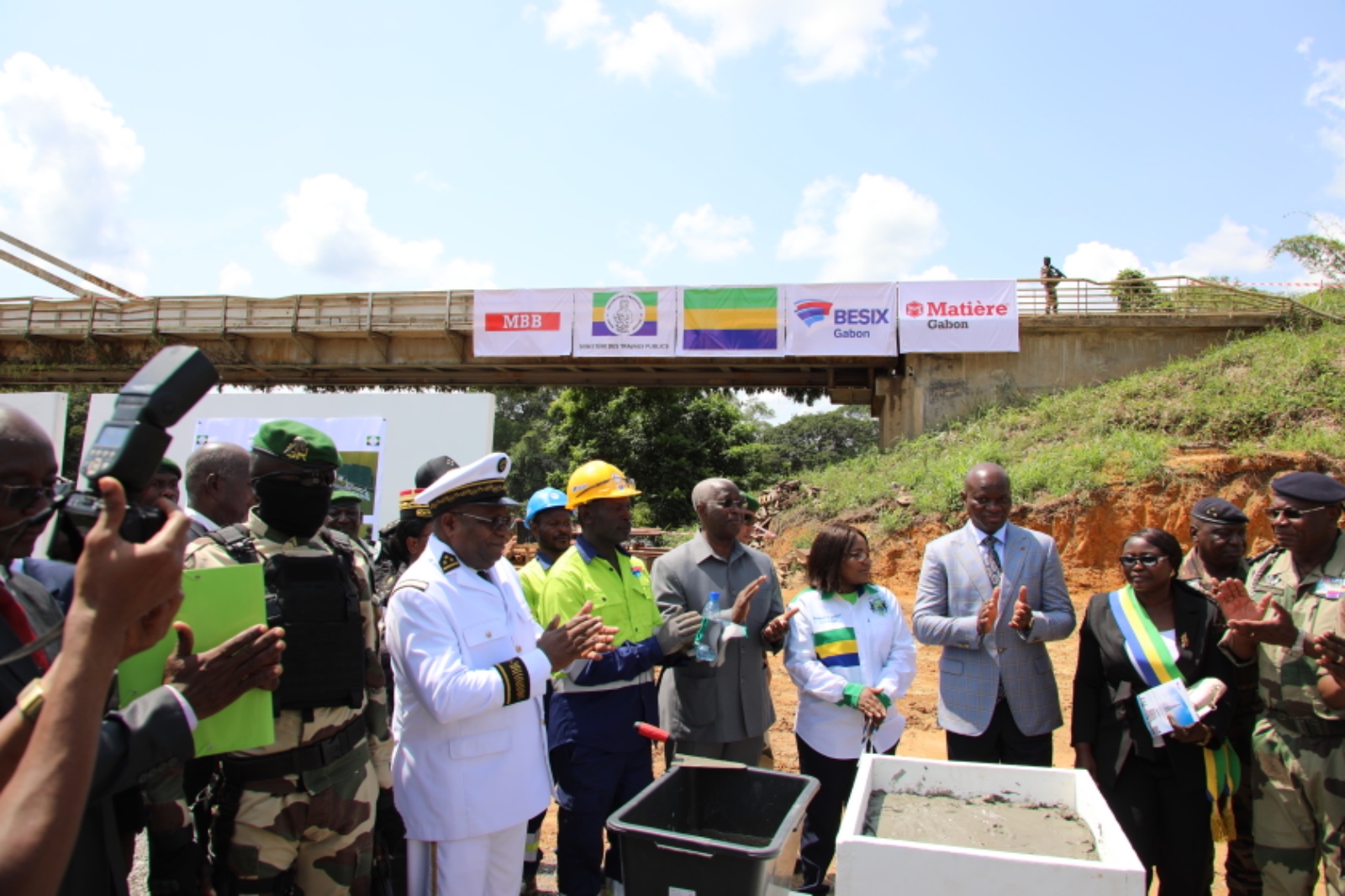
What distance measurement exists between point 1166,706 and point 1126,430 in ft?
42.2

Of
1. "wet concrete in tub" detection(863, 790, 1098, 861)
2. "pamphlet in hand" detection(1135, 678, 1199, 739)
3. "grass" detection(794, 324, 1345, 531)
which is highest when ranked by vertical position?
"grass" detection(794, 324, 1345, 531)

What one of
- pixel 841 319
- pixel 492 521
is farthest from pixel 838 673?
pixel 841 319

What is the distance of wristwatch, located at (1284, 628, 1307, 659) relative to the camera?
300 cm

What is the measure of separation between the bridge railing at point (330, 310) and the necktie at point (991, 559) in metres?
15.3

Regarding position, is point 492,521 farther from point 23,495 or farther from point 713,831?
point 23,495

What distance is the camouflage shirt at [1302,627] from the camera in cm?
307

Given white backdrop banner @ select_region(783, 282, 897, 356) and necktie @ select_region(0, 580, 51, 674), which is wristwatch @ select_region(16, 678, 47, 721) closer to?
necktie @ select_region(0, 580, 51, 674)

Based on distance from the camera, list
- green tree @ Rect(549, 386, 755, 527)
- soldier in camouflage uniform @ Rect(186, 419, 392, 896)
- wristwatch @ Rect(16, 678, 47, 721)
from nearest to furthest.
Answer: wristwatch @ Rect(16, 678, 47, 721), soldier in camouflage uniform @ Rect(186, 419, 392, 896), green tree @ Rect(549, 386, 755, 527)

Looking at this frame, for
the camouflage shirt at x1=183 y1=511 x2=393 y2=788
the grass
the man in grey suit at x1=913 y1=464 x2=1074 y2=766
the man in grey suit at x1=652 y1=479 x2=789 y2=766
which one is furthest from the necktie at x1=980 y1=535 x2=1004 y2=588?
the grass

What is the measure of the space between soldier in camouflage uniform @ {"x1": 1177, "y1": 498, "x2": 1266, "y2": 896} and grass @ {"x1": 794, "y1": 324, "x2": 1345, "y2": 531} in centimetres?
933

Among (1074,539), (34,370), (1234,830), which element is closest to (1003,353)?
(1074,539)

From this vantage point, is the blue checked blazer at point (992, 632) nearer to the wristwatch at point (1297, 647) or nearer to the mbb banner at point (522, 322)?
the wristwatch at point (1297, 647)

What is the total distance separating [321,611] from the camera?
2594mm

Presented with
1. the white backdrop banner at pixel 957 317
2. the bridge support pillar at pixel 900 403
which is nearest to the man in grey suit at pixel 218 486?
the white backdrop banner at pixel 957 317
